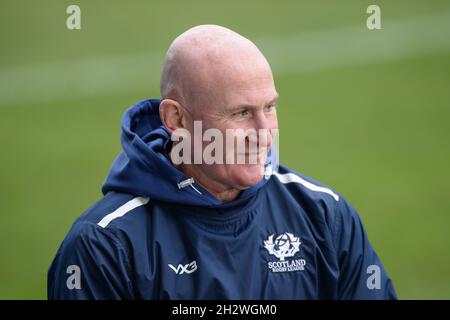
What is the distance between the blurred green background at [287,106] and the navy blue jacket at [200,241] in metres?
3.37

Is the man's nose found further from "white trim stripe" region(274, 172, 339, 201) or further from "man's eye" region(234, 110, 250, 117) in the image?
"white trim stripe" region(274, 172, 339, 201)

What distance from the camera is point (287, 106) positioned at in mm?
11117

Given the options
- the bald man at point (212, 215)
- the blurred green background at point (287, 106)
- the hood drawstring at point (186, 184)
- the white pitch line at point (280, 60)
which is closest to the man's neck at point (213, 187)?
the bald man at point (212, 215)

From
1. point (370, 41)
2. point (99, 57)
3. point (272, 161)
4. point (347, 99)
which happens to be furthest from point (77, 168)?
point (272, 161)

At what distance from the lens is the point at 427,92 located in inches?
431

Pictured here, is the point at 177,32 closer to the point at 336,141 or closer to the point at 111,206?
the point at 336,141

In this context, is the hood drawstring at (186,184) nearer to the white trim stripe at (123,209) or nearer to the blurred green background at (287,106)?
the white trim stripe at (123,209)

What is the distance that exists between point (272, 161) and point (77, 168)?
5.68 m

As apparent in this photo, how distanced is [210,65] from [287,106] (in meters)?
6.83

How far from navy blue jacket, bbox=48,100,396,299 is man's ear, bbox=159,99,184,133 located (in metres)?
0.11

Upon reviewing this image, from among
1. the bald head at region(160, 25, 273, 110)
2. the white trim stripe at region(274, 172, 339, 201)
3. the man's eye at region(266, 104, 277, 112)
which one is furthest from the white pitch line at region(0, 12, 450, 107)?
the man's eye at region(266, 104, 277, 112)

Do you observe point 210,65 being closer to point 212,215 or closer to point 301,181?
point 212,215

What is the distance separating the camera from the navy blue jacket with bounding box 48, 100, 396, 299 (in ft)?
14.0

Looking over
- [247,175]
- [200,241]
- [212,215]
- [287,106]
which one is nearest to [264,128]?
[247,175]
